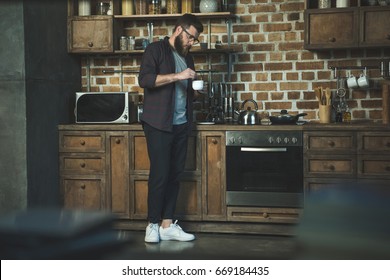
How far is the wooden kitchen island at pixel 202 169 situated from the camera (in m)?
4.04

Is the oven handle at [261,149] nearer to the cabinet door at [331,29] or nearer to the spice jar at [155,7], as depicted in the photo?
the cabinet door at [331,29]

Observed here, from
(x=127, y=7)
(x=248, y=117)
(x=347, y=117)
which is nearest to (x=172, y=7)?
(x=127, y=7)

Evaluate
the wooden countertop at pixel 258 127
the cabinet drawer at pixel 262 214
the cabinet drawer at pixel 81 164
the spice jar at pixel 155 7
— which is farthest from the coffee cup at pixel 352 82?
the cabinet drawer at pixel 81 164

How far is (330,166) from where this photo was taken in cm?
408

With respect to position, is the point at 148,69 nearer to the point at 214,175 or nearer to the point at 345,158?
the point at 214,175

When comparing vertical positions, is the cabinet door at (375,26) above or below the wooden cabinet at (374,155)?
above

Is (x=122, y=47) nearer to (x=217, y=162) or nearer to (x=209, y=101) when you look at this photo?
(x=209, y=101)

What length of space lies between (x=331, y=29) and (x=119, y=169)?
6.04ft

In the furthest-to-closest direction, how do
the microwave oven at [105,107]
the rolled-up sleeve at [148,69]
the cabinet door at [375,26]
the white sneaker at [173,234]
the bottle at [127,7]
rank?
1. the bottle at [127,7]
2. the microwave oven at [105,107]
3. the cabinet door at [375,26]
4. the white sneaker at [173,234]
5. the rolled-up sleeve at [148,69]

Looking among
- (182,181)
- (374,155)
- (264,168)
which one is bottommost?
(182,181)

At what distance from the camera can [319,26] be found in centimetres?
435

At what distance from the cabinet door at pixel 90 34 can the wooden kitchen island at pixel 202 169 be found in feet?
2.23

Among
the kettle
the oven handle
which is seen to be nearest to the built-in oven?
the oven handle

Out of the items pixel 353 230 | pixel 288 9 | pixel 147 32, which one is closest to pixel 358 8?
pixel 288 9
